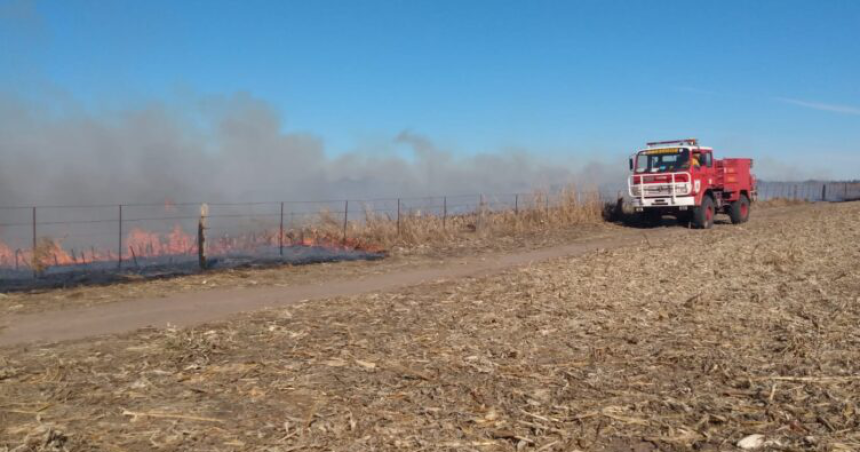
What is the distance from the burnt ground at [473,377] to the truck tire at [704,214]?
40.0 ft

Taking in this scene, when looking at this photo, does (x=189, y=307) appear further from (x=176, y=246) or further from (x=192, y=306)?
(x=176, y=246)

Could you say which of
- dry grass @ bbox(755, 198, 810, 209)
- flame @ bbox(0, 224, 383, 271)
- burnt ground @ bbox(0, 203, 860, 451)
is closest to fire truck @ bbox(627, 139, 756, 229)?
flame @ bbox(0, 224, 383, 271)

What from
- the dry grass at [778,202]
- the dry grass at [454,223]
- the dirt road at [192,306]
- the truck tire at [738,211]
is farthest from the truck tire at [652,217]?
the dry grass at [778,202]

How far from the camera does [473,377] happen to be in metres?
5.64

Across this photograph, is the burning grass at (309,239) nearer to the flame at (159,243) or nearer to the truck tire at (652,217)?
the flame at (159,243)

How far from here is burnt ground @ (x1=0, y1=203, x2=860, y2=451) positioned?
4.40 metres

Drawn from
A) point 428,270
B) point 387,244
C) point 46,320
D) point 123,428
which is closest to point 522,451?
point 123,428

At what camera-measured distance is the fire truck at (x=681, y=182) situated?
68.9 feet

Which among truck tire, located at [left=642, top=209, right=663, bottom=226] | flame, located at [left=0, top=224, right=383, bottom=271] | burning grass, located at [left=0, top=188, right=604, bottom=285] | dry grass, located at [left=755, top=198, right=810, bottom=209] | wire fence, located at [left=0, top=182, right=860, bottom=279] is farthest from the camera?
dry grass, located at [left=755, top=198, right=810, bottom=209]

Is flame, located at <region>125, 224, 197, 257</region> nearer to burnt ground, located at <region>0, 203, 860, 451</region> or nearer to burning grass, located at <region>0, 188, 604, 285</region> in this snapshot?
burning grass, located at <region>0, 188, 604, 285</region>

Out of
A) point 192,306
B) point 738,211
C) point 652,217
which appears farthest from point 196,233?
point 738,211

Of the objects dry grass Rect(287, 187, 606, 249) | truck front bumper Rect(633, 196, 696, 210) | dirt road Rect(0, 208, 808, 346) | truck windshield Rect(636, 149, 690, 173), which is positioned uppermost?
truck windshield Rect(636, 149, 690, 173)

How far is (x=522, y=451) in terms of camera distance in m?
4.16

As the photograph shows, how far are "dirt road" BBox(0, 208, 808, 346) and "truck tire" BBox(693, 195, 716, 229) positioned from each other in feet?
31.0
